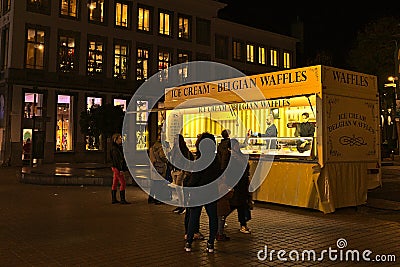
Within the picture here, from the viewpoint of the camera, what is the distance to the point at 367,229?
802cm

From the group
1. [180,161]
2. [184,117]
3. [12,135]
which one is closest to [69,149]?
[12,135]

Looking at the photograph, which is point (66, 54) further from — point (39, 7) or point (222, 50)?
point (222, 50)

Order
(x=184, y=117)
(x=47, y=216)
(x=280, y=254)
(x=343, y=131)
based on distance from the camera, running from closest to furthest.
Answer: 1. (x=280, y=254)
2. (x=47, y=216)
3. (x=343, y=131)
4. (x=184, y=117)

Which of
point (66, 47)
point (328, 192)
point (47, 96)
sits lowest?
point (328, 192)

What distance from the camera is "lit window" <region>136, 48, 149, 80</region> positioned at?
34062 millimetres

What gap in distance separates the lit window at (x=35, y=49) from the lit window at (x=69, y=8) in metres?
2.35

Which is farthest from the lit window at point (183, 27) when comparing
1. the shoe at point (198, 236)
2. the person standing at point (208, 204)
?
the person standing at point (208, 204)

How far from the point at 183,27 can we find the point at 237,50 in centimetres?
657

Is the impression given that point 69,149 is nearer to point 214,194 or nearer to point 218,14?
point 218,14

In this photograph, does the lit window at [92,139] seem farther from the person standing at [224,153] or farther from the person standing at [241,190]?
the person standing at [241,190]

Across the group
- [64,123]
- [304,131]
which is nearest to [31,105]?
[64,123]

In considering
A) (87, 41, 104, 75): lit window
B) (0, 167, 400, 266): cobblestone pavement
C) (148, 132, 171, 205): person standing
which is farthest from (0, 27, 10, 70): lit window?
(148, 132, 171, 205): person standing

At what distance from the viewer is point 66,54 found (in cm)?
3027

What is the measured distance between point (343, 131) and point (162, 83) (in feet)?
84.8
